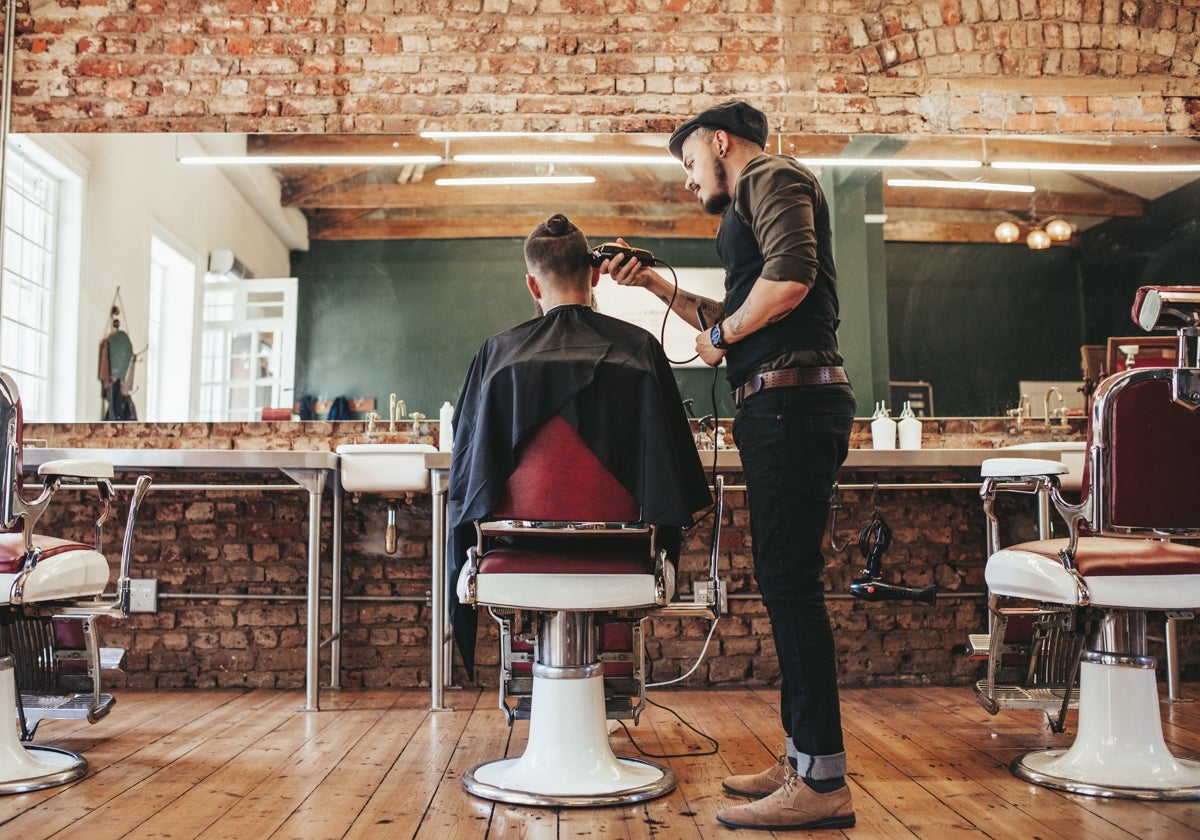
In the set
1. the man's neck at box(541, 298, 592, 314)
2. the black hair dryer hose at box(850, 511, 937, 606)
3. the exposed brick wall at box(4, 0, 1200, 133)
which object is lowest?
the black hair dryer hose at box(850, 511, 937, 606)

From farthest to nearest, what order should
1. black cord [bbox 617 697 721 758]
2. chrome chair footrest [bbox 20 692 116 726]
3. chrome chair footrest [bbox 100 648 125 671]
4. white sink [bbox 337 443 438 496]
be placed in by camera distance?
1. white sink [bbox 337 443 438 496]
2. chrome chair footrest [bbox 100 648 125 671]
3. black cord [bbox 617 697 721 758]
4. chrome chair footrest [bbox 20 692 116 726]

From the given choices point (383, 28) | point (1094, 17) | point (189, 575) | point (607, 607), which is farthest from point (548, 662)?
point (1094, 17)

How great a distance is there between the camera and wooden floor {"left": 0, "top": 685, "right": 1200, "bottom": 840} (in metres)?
1.98

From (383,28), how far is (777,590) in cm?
326

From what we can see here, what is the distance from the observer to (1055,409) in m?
4.05

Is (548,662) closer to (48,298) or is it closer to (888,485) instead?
(888,485)

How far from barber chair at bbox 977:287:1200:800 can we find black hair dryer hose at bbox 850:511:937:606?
0.68 m

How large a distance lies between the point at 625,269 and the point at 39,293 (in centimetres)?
293

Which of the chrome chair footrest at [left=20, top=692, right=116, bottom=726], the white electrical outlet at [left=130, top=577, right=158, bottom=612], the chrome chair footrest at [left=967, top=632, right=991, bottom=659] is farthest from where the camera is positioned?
the white electrical outlet at [left=130, top=577, right=158, bottom=612]

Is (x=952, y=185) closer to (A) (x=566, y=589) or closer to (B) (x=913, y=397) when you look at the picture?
(B) (x=913, y=397)

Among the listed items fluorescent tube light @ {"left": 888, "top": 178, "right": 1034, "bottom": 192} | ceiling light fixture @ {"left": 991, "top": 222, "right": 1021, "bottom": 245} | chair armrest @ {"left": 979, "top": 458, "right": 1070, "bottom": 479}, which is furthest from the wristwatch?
ceiling light fixture @ {"left": 991, "top": 222, "right": 1021, "bottom": 245}

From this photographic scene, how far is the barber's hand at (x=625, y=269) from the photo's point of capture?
2.28 meters

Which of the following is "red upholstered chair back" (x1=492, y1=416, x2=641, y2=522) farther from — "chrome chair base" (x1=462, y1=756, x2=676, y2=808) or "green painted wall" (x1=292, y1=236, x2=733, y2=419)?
"green painted wall" (x1=292, y1=236, x2=733, y2=419)

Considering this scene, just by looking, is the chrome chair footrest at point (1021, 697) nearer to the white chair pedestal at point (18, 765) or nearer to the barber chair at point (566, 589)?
the barber chair at point (566, 589)
